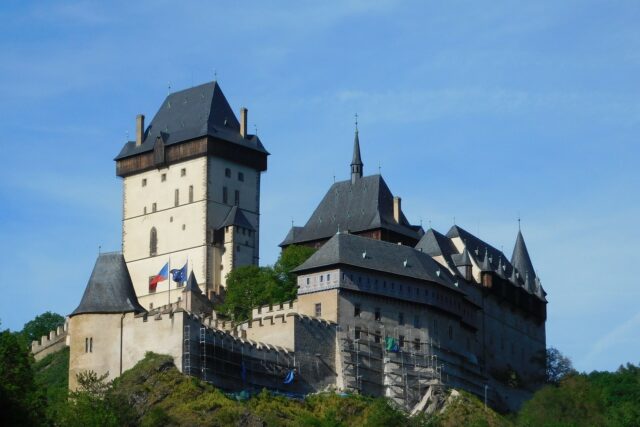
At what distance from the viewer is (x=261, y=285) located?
106m

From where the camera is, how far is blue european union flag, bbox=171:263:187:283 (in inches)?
4375

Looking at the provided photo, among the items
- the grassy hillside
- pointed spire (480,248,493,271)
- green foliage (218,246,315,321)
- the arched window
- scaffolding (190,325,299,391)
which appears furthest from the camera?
the arched window

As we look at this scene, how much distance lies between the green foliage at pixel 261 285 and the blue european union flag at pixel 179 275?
3382 mm

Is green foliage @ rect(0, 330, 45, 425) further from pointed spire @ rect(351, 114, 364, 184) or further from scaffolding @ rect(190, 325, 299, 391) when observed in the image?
pointed spire @ rect(351, 114, 364, 184)

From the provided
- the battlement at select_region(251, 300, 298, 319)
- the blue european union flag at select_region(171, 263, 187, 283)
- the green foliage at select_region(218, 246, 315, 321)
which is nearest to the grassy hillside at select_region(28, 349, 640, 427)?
the battlement at select_region(251, 300, 298, 319)

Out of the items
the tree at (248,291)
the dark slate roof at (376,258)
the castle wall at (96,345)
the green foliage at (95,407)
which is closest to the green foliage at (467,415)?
the dark slate roof at (376,258)

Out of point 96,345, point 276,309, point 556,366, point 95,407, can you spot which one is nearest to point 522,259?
point 556,366

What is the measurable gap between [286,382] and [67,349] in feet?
73.9

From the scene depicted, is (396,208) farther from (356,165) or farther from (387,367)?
(387,367)

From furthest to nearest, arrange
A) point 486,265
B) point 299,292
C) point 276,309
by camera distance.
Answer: point 486,265, point 276,309, point 299,292

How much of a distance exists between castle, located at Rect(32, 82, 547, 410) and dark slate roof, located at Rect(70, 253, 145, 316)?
8 centimetres

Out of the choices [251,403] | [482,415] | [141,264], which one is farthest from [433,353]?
[141,264]

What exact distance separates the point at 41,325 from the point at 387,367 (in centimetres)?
3457

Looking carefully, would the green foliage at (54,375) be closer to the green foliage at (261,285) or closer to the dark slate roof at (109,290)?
the dark slate roof at (109,290)
